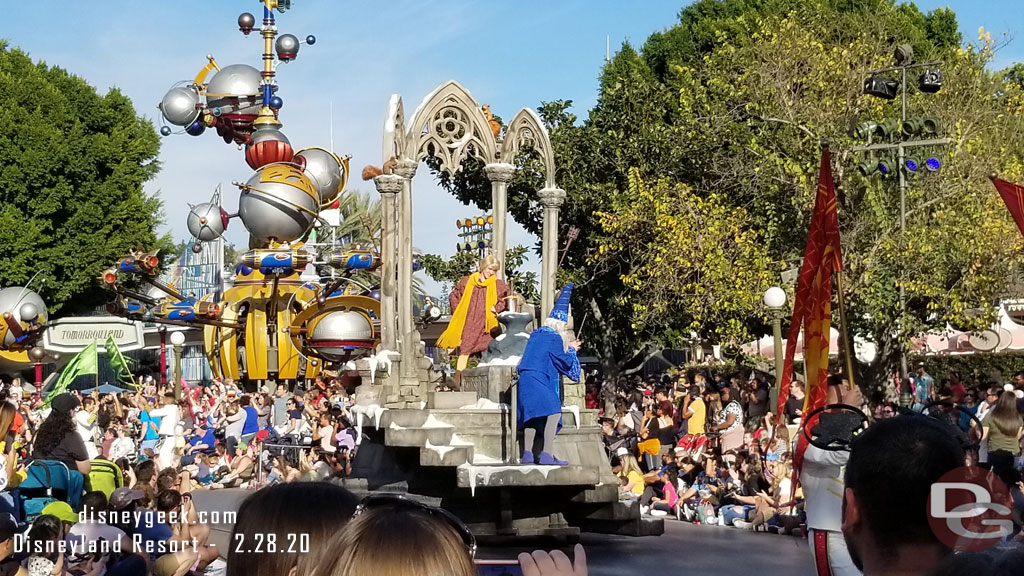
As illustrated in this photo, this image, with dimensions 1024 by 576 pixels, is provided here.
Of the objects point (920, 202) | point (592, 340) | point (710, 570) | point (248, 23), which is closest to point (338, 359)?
point (592, 340)

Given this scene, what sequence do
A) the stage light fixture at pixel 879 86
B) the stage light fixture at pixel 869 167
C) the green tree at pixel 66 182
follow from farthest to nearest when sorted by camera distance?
the green tree at pixel 66 182 → the stage light fixture at pixel 869 167 → the stage light fixture at pixel 879 86

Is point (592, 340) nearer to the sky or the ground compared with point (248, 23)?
nearer to the ground

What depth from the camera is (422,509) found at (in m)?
1.99

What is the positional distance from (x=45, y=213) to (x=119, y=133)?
3.78 m

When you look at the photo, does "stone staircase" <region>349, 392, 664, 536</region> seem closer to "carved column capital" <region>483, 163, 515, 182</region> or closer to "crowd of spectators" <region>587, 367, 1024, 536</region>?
"crowd of spectators" <region>587, 367, 1024, 536</region>

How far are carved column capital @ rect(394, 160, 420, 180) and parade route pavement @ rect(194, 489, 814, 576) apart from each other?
377 centimetres

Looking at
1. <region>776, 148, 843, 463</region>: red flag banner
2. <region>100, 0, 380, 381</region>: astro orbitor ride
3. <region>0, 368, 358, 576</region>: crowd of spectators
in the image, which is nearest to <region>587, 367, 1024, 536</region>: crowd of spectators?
<region>0, 368, 358, 576</region>: crowd of spectators

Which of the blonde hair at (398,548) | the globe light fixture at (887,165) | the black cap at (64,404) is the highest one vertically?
the globe light fixture at (887,165)

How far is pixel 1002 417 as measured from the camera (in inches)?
411

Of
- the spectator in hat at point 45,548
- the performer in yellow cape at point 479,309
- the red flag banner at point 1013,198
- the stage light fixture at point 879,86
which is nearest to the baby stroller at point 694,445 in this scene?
the performer in yellow cape at point 479,309

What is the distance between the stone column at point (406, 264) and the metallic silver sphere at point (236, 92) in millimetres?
19253

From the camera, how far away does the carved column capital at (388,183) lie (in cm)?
1276

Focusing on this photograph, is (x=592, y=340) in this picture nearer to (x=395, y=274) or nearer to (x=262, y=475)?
(x=262, y=475)

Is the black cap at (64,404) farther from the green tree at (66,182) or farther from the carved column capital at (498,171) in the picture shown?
the green tree at (66,182)
